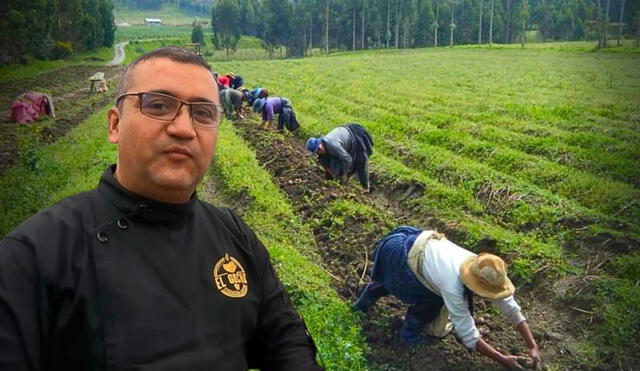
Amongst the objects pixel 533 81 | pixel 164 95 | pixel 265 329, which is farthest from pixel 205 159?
pixel 533 81

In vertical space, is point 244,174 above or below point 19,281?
below

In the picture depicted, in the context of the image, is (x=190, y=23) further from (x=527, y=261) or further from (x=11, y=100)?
(x=527, y=261)

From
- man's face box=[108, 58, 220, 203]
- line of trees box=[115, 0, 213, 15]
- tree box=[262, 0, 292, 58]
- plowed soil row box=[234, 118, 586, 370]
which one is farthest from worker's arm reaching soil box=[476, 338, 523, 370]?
tree box=[262, 0, 292, 58]

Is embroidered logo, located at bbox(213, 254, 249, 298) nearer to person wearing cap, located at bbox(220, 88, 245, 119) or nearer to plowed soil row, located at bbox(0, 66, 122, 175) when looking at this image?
plowed soil row, located at bbox(0, 66, 122, 175)

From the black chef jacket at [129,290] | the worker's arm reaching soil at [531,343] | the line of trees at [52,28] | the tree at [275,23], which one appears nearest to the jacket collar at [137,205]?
the black chef jacket at [129,290]

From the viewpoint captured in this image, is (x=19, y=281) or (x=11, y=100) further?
(x=11, y=100)

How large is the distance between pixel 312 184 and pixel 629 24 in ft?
14.6

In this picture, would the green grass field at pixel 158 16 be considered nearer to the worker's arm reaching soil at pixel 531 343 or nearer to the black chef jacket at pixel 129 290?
the black chef jacket at pixel 129 290

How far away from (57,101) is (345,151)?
3.68 metres

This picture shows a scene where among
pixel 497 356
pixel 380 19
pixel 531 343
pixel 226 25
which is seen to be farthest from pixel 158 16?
pixel 380 19

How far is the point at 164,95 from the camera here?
64.6 inches

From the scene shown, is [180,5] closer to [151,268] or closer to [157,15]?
[157,15]

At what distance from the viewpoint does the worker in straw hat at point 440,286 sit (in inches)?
130

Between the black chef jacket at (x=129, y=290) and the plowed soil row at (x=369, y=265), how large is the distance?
8.00 feet
